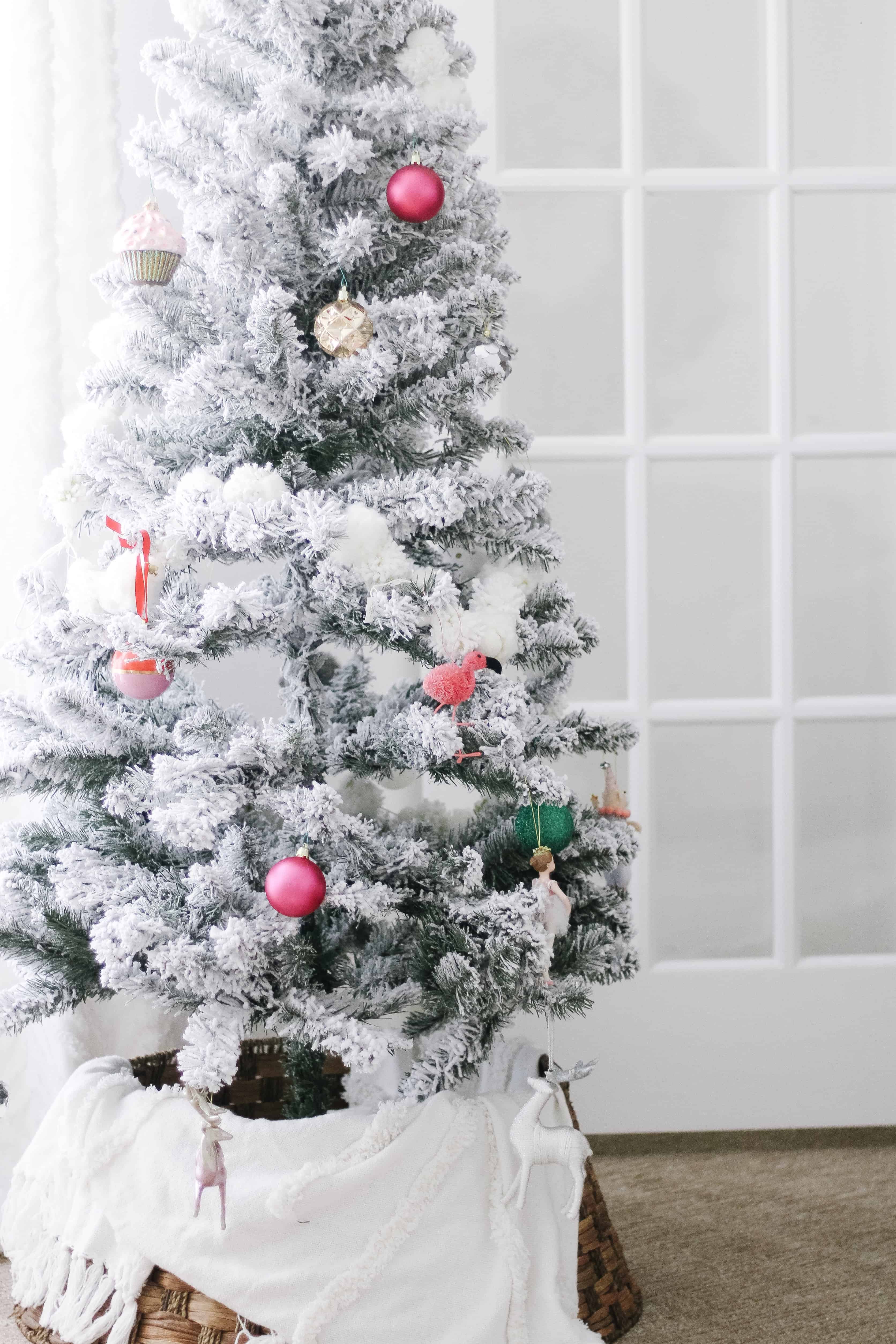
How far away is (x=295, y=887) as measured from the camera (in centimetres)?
86

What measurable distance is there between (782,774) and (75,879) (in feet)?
3.36

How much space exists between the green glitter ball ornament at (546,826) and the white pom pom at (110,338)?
0.57 m

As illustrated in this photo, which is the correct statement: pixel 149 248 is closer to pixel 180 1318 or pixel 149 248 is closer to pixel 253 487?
pixel 253 487

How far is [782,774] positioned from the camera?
1.58 meters

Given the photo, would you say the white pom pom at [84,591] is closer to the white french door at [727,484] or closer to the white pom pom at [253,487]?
the white pom pom at [253,487]

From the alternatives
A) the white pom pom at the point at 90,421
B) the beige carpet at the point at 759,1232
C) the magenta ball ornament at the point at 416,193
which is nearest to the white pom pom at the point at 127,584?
the white pom pom at the point at 90,421

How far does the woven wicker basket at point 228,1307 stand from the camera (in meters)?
0.93

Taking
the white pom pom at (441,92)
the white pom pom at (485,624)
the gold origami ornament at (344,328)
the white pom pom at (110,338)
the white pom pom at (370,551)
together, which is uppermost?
the white pom pom at (441,92)

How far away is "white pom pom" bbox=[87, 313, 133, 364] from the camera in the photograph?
103cm

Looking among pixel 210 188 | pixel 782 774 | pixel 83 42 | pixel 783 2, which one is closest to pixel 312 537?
pixel 210 188

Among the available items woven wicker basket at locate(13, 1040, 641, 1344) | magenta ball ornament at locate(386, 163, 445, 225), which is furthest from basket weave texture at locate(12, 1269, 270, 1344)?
magenta ball ornament at locate(386, 163, 445, 225)

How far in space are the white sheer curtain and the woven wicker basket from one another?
0.19 metres

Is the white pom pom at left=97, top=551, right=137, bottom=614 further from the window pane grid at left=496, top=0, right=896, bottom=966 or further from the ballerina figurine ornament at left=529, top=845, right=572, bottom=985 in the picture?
the window pane grid at left=496, top=0, right=896, bottom=966

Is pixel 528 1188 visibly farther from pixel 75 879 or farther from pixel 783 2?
pixel 783 2
